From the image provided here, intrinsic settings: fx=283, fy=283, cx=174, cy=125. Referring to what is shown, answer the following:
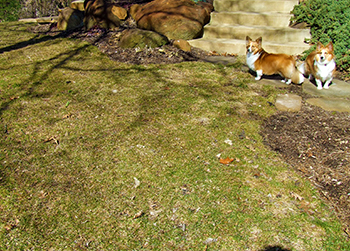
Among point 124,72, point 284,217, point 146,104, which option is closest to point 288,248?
point 284,217

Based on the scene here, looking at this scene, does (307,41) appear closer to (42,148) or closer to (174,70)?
(174,70)

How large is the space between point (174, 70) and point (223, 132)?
277cm

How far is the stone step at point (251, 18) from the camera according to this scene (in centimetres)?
835

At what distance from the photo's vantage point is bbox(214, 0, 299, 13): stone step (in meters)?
8.58

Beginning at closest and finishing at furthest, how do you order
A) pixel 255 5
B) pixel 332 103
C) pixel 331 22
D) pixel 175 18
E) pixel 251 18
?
pixel 332 103, pixel 331 22, pixel 175 18, pixel 251 18, pixel 255 5

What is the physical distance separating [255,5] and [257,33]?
57.6 inches

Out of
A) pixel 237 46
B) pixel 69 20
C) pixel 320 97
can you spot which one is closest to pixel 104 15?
pixel 69 20

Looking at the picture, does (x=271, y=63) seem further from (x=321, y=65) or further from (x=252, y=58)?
(x=321, y=65)

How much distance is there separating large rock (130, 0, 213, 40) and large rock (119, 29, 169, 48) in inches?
24.3

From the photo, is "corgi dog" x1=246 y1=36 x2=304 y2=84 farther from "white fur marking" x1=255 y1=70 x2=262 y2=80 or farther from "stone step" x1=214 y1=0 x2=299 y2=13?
"stone step" x1=214 y1=0 x2=299 y2=13

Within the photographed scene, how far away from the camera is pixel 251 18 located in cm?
865

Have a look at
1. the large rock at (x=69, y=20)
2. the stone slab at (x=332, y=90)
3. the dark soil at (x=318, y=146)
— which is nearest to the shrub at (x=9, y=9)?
the large rock at (x=69, y=20)

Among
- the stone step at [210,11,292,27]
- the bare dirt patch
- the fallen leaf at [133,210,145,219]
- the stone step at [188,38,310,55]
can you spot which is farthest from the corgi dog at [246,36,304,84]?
the fallen leaf at [133,210,145,219]

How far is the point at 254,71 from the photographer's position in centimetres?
665
